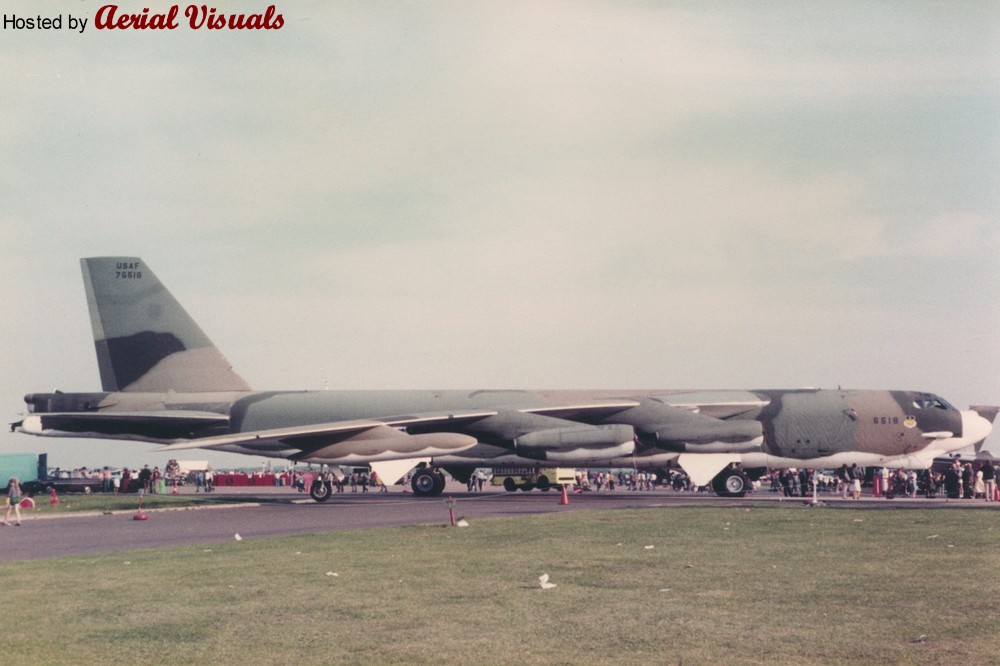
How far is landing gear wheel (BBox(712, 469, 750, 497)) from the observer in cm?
3253

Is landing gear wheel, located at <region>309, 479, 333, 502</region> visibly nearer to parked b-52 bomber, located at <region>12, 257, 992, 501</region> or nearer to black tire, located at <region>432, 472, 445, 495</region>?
parked b-52 bomber, located at <region>12, 257, 992, 501</region>

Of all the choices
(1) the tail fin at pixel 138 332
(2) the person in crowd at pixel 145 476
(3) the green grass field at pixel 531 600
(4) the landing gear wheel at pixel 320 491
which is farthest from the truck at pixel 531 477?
(3) the green grass field at pixel 531 600

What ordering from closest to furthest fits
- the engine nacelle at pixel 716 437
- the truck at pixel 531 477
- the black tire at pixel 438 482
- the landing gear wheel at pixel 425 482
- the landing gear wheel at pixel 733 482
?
the engine nacelle at pixel 716 437
the landing gear wheel at pixel 733 482
the landing gear wheel at pixel 425 482
the black tire at pixel 438 482
the truck at pixel 531 477

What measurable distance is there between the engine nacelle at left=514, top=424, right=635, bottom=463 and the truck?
369cm

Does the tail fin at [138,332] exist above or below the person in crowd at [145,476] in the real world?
above

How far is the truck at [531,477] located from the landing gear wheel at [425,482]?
83.2 inches

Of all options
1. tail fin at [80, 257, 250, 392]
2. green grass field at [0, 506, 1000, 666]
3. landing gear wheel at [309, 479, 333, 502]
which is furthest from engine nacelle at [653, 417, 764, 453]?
tail fin at [80, 257, 250, 392]

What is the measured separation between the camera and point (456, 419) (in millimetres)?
32625

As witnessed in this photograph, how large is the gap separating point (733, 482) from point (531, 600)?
2381 centimetres

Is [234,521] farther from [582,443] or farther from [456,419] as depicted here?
[582,443]

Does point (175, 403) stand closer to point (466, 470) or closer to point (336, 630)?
point (466, 470)

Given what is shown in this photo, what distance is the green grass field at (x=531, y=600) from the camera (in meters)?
7.54

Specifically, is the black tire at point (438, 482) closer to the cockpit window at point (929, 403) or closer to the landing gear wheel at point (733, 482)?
the landing gear wheel at point (733, 482)

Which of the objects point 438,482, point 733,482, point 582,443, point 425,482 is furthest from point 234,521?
point 733,482
